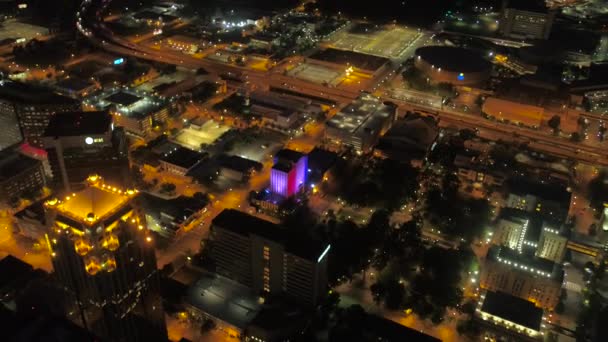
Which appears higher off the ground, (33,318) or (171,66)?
(33,318)

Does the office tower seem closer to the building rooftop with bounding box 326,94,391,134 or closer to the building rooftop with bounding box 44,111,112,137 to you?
the building rooftop with bounding box 326,94,391,134

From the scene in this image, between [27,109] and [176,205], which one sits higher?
[27,109]

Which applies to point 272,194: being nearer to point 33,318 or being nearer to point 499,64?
point 33,318

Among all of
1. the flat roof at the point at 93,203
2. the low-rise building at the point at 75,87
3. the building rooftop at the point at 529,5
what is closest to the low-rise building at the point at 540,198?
the flat roof at the point at 93,203

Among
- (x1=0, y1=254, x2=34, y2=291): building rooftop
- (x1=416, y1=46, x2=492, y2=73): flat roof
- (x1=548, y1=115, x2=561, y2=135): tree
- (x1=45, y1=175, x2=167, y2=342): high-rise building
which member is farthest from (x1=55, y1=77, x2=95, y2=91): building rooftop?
(x1=548, y1=115, x2=561, y2=135): tree

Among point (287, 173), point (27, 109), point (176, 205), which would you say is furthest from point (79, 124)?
point (287, 173)

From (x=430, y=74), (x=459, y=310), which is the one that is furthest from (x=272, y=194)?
(x=430, y=74)

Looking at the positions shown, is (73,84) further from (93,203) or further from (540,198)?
(540,198)
